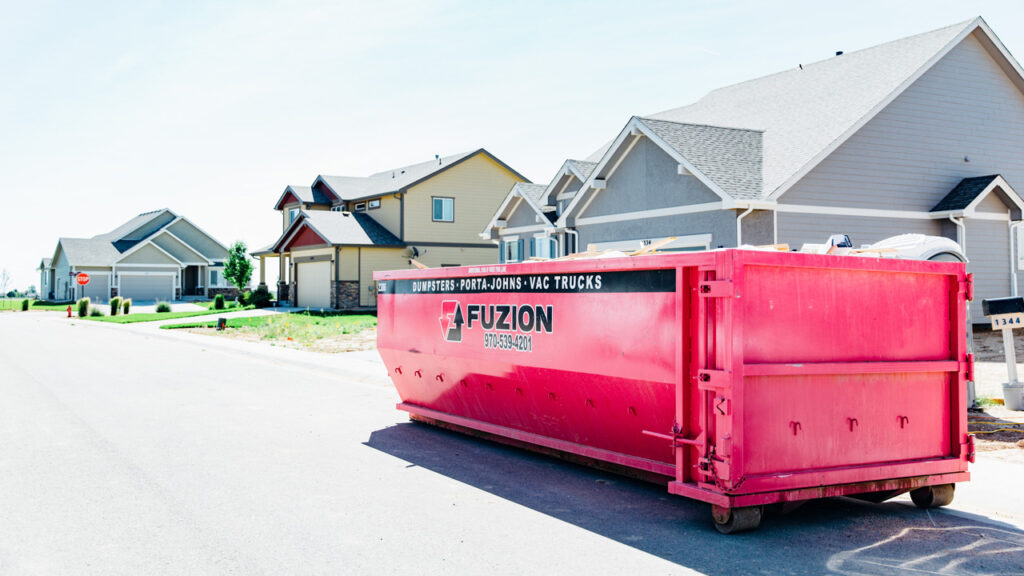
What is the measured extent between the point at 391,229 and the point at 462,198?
4306mm

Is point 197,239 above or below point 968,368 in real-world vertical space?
above

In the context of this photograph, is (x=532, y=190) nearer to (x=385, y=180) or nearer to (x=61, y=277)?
(x=385, y=180)

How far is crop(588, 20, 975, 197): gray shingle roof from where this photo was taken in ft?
62.0

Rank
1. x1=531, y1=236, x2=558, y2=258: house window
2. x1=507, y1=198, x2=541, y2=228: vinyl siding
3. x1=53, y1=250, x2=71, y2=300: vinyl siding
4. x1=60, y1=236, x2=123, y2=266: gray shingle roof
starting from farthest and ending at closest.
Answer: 1. x1=53, y1=250, x2=71, y2=300: vinyl siding
2. x1=60, y1=236, x2=123, y2=266: gray shingle roof
3. x1=507, y1=198, x2=541, y2=228: vinyl siding
4. x1=531, y1=236, x2=558, y2=258: house window

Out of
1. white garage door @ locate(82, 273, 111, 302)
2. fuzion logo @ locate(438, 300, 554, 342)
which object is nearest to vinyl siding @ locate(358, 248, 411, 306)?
fuzion logo @ locate(438, 300, 554, 342)

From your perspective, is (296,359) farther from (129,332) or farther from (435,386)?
(129,332)

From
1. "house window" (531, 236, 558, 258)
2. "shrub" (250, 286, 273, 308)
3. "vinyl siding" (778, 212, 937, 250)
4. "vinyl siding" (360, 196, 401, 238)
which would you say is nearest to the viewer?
"vinyl siding" (778, 212, 937, 250)

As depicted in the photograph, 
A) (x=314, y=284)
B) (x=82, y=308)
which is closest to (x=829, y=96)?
(x=314, y=284)

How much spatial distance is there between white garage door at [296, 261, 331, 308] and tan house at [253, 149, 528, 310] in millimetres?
50

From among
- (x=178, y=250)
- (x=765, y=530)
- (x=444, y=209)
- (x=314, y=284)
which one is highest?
(x=444, y=209)

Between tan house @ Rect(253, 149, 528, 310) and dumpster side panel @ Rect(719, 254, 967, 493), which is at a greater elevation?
tan house @ Rect(253, 149, 528, 310)

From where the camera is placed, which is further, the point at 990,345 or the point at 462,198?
the point at 462,198

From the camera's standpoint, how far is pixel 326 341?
73.5 ft

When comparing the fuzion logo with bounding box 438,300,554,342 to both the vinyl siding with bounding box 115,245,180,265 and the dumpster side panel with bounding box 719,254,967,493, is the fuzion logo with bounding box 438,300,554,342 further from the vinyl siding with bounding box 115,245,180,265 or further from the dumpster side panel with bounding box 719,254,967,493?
the vinyl siding with bounding box 115,245,180,265
